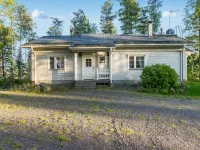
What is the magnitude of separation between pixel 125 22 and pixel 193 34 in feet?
34.6

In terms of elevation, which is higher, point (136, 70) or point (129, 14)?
point (129, 14)

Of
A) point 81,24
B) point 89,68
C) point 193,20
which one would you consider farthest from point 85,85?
point 81,24

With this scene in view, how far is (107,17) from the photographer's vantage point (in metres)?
30.2

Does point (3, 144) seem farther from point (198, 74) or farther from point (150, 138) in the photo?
point (198, 74)

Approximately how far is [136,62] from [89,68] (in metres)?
3.74

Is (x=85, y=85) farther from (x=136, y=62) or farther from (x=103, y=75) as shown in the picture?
(x=136, y=62)

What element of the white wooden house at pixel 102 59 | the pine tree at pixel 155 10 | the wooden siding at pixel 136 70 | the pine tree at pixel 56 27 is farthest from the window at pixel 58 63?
the pine tree at pixel 155 10

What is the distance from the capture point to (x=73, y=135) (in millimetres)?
3686

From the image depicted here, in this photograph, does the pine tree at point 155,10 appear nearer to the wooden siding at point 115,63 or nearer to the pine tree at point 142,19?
the pine tree at point 142,19

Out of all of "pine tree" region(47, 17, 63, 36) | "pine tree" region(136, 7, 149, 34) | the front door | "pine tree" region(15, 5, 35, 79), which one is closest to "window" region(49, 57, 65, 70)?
the front door

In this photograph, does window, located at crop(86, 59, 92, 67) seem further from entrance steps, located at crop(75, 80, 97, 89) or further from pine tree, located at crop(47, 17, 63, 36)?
pine tree, located at crop(47, 17, 63, 36)

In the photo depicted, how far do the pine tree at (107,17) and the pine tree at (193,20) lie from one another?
1261 centimetres

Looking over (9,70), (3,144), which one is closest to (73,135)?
(3,144)

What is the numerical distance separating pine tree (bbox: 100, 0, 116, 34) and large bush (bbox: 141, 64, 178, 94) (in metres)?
20.4
